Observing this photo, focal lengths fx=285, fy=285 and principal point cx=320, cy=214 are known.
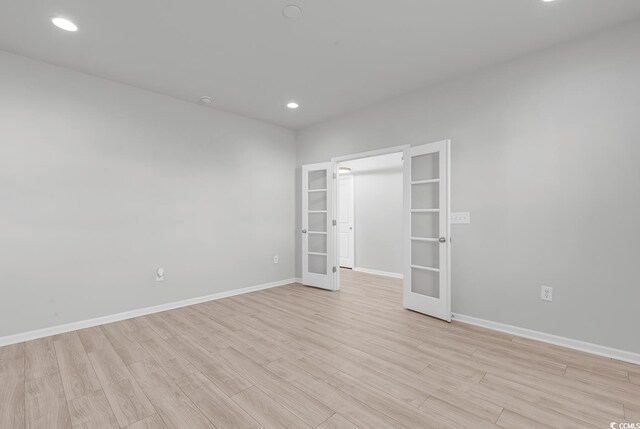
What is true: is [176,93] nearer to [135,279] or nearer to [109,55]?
[109,55]

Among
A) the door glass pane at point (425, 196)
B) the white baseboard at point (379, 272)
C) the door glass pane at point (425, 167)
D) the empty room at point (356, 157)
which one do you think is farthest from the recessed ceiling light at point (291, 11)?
the white baseboard at point (379, 272)

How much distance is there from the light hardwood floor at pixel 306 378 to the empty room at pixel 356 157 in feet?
0.06

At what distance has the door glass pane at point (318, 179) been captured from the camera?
189 inches

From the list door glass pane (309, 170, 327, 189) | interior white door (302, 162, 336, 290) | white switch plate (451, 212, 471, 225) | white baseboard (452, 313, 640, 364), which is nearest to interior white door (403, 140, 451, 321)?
white switch plate (451, 212, 471, 225)

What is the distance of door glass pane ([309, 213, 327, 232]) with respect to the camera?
4838mm

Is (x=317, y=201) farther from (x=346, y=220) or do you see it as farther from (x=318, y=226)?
(x=346, y=220)

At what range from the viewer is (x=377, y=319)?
332 centimetres

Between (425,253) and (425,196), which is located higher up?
(425,196)

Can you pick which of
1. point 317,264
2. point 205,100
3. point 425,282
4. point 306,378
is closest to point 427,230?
point 425,282

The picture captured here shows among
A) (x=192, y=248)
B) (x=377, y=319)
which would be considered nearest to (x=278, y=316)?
(x=377, y=319)

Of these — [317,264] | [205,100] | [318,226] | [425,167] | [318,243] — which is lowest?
[317,264]

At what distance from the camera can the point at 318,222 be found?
4914 millimetres

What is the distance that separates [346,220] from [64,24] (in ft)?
18.2

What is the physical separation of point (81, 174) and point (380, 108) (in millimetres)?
3746
